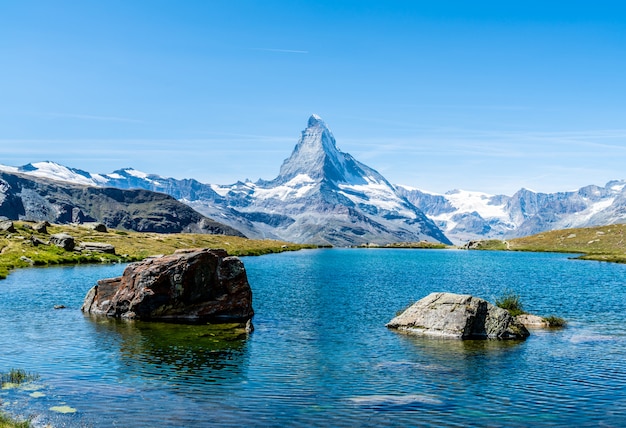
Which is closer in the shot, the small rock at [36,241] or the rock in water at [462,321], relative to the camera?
the rock in water at [462,321]

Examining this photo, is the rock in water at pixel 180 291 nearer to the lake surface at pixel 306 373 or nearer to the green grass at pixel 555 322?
the lake surface at pixel 306 373

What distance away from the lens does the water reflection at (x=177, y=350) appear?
33125mm

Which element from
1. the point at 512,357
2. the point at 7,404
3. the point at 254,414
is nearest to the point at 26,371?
the point at 7,404

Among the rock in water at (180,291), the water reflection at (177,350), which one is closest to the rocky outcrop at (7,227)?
the rock in water at (180,291)

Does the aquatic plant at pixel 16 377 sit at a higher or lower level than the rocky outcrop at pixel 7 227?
lower

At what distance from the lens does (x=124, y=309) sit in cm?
5547

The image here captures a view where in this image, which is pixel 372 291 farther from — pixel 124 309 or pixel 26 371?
pixel 26 371

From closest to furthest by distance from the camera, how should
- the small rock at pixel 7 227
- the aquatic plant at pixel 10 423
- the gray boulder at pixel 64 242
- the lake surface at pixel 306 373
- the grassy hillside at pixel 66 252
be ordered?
1. the aquatic plant at pixel 10 423
2. the lake surface at pixel 306 373
3. the grassy hillside at pixel 66 252
4. the gray boulder at pixel 64 242
5. the small rock at pixel 7 227

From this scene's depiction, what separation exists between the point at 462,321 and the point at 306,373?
1858cm

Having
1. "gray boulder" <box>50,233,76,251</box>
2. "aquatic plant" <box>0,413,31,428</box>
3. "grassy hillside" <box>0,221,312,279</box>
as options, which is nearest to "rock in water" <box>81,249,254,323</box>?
"aquatic plant" <box>0,413,31,428</box>

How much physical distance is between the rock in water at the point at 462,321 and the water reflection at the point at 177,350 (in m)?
16.0

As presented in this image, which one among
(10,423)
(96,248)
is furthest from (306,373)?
(96,248)

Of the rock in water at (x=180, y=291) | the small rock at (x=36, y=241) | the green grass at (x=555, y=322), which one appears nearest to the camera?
the green grass at (x=555, y=322)

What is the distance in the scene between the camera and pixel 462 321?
4694cm
